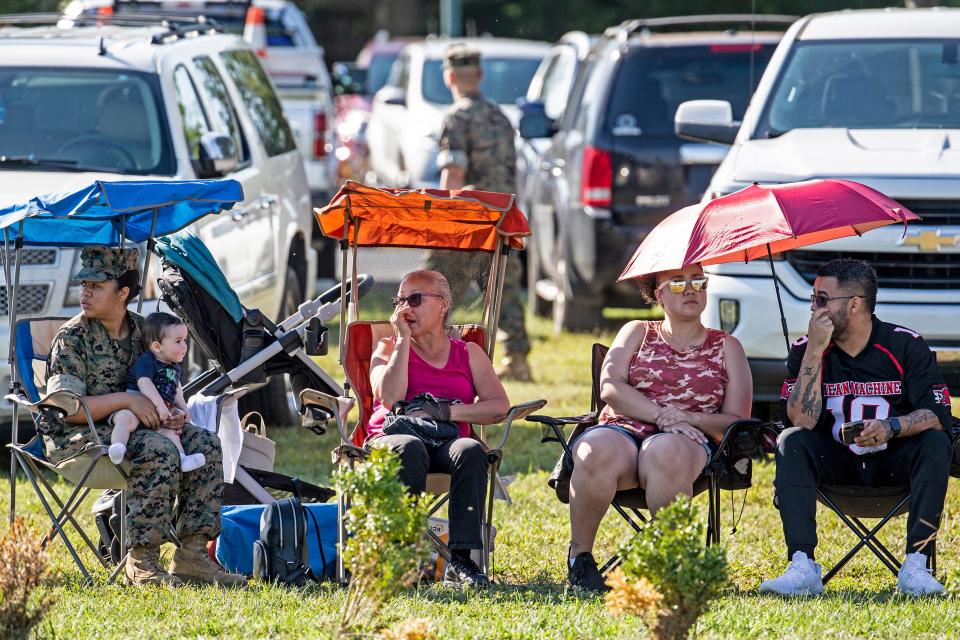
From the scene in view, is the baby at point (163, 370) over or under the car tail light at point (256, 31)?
under

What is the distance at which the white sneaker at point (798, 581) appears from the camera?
5.66 m

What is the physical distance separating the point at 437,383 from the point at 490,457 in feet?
1.54

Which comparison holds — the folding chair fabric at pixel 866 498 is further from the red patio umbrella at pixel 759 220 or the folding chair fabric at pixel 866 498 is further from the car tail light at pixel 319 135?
the car tail light at pixel 319 135

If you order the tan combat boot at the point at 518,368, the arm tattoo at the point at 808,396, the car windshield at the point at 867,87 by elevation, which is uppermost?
the car windshield at the point at 867,87

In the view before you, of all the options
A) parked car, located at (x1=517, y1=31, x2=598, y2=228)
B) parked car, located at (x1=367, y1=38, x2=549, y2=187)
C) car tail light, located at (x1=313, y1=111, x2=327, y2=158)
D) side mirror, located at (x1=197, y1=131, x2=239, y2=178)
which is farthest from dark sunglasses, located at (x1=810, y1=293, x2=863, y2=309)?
parked car, located at (x1=367, y1=38, x2=549, y2=187)

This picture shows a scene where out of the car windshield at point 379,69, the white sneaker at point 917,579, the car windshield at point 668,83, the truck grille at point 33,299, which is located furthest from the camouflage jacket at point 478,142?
the car windshield at point 379,69

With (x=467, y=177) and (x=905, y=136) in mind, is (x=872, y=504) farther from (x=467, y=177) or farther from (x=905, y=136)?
(x=467, y=177)

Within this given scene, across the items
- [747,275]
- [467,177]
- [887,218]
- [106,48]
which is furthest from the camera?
[467,177]

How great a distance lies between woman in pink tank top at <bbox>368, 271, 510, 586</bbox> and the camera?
5.88 m

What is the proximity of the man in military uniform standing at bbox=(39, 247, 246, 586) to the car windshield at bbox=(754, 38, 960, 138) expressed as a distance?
12.3ft

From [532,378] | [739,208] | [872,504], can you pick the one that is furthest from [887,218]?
[532,378]

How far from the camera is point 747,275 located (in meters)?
7.74

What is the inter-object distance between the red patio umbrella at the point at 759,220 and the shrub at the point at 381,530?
68.3 inches

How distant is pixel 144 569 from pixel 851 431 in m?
2.60
